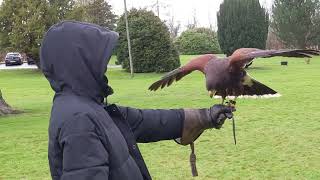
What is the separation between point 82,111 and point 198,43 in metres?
45.0

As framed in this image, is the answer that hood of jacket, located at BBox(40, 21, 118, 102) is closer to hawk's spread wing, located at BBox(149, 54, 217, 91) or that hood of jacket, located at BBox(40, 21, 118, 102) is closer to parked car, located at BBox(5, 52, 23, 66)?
hawk's spread wing, located at BBox(149, 54, 217, 91)

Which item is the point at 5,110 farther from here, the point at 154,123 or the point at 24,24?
the point at 24,24

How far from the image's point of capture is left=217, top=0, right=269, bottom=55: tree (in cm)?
3347

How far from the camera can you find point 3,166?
744cm

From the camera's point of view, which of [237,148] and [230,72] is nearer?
[230,72]

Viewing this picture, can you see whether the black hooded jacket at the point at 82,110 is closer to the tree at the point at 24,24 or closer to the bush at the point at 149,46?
the bush at the point at 149,46

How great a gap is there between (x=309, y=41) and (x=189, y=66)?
4506cm

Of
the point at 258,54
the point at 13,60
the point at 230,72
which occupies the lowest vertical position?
the point at 13,60

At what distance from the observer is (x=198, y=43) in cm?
4678

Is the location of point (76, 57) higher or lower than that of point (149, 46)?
higher

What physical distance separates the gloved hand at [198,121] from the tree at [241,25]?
101ft

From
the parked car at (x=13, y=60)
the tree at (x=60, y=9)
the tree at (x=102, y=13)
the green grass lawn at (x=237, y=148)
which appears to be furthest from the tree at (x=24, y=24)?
the green grass lawn at (x=237, y=148)

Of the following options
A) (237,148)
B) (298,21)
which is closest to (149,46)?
(298,21)

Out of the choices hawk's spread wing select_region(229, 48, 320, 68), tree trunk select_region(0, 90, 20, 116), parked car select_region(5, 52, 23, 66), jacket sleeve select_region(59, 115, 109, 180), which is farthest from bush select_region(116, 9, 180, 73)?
jacket sleeve select_region(59, 115, 109, 180)
